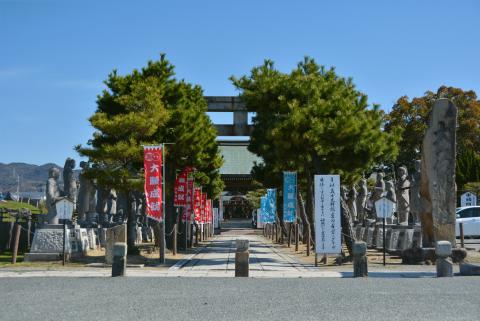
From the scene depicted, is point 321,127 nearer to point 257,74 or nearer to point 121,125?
point 257,74

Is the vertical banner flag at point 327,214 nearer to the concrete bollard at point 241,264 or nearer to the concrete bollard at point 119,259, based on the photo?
the concrete bollard at point 241,264

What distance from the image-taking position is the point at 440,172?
1756 cm

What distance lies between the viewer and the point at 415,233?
67.5ft

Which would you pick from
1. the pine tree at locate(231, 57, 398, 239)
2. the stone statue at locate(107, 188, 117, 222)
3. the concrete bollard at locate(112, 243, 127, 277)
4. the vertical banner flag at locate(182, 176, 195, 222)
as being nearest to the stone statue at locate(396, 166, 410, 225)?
the pine tree at locate(231, 57, 398, 239)

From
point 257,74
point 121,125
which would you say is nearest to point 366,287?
point 121,125

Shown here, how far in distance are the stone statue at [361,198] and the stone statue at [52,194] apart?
713 inches

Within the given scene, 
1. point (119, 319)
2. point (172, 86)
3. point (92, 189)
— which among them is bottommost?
point (119, 319)

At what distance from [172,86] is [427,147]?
966 centimetres

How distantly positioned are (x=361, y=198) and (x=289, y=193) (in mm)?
11891

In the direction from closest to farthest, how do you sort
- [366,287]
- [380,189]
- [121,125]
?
[366,287] < [121,125] < [380,189]

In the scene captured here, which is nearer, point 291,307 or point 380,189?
point 291,307

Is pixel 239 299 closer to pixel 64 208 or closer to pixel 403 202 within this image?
pixel 64 208

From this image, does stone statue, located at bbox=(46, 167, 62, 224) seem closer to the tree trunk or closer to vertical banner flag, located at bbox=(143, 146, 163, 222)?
the tree trunk

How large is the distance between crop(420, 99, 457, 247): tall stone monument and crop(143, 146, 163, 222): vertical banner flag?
25.6 feet
